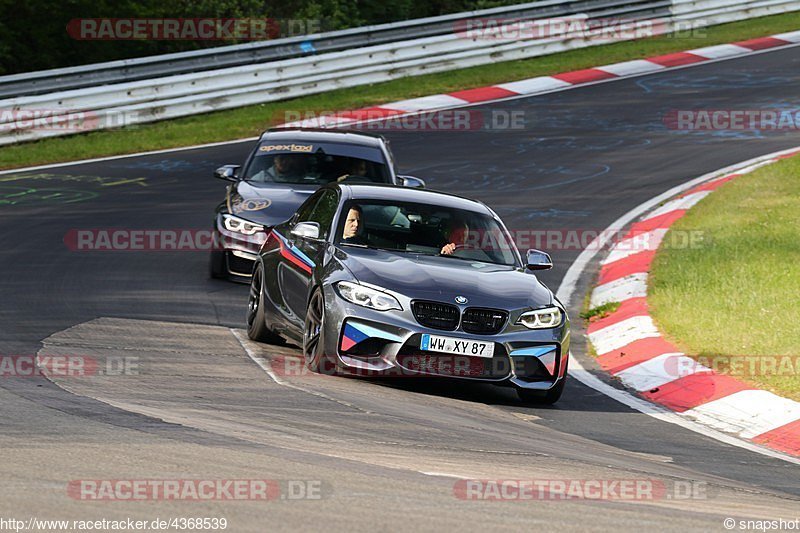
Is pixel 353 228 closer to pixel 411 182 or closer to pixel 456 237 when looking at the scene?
pixel 456 237

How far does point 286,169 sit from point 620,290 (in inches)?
149

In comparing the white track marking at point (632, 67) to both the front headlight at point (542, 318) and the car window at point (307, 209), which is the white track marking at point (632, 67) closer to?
the car window at point (307, 209)

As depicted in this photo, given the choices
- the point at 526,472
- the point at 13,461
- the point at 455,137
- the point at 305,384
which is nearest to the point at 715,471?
the point at 526,472

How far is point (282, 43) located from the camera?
2583cm

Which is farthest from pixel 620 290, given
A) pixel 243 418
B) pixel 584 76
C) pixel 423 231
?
pixel 584 76

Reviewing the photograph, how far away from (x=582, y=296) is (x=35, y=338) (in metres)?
6.22

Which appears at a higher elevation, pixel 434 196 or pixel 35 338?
pixel 434 196

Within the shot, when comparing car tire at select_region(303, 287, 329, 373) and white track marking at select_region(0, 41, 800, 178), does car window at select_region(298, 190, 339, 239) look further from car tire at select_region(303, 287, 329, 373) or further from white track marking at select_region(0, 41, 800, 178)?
white track marking at select_region(0, 41, 800, 178)

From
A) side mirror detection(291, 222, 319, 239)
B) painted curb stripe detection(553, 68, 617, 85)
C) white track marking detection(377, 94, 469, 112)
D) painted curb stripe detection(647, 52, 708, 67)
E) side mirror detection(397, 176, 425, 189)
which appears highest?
side mirror detection(291, 222, 319, 239)

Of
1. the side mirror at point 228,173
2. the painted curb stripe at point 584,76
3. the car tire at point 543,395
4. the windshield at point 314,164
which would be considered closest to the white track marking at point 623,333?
the car tire at point 543,395

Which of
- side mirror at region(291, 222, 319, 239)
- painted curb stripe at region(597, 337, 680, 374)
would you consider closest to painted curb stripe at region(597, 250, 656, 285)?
painted curb stripe at region(597, 337, 680, 374)

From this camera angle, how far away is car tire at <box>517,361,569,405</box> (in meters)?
9.43

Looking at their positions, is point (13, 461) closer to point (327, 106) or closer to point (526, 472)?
point (526, 472)

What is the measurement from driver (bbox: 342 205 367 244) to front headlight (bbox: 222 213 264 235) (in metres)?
2.98
